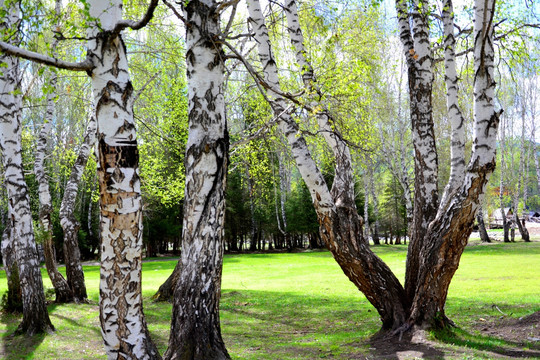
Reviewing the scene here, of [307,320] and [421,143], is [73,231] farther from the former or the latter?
[421,143]

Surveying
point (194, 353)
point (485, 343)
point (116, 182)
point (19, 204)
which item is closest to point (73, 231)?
point (19, 204)

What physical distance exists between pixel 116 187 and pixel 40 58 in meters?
0.99

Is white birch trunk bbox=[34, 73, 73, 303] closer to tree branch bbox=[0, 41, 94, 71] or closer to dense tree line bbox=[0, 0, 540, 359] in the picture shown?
dense tree line bbox=[0, 0, 540, 359]

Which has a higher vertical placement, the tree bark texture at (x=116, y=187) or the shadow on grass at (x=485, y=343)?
the tree bark texture at (x=116, y=187)

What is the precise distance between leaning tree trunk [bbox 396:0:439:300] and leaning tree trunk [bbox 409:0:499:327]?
0.54 metres

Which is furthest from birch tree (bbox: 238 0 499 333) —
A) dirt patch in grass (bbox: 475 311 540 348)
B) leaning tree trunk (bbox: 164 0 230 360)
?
leaning tree trunk (bbox: 164 0 230 360)

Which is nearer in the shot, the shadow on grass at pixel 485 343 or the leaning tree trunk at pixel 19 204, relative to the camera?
the shadow on grass at pixel 485 343

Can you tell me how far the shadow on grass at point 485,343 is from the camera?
523 centimetres

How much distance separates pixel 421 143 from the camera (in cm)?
658

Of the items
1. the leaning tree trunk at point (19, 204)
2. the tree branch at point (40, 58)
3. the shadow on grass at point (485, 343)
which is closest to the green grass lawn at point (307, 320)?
the shadow on grass at point (485, 343)

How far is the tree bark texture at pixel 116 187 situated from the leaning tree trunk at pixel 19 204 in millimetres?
5223

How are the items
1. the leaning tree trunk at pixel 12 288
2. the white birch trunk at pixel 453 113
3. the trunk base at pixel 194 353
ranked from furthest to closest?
the leaning tree trunk at pixel 12 288 → the white birch trunk at pixel 453 113 → the trunk base at pixel 194 353

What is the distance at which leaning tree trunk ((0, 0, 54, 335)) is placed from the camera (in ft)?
25.5

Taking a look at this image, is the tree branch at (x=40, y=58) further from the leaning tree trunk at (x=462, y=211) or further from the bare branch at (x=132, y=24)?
the leaning tree trunk at (x=462, y=211)
